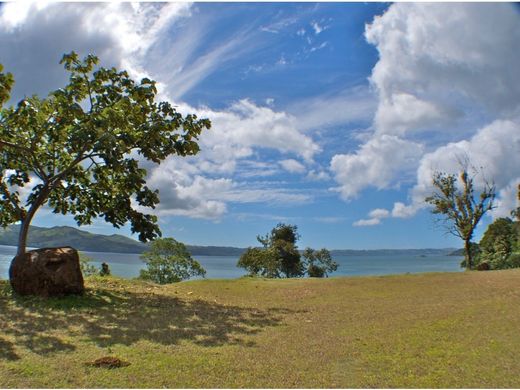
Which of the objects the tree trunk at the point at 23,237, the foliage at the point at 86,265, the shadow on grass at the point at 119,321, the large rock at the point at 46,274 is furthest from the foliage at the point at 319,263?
the large rock at the point at 46,274

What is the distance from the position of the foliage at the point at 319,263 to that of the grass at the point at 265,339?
35329 mm

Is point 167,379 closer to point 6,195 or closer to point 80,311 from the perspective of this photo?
point 80,311

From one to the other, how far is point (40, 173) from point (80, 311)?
686 cm

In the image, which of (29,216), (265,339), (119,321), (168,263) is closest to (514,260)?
(168,263)

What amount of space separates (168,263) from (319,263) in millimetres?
22941

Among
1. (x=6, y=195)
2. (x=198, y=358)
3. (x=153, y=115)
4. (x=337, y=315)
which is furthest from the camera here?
(x=6, y=195)

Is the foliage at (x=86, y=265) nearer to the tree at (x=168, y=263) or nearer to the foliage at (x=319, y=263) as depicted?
the tree at (x=168, y=263)

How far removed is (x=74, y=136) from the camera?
13094 mm

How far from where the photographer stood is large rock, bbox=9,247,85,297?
13.4 m

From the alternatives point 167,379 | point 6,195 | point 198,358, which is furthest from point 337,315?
point 6,195

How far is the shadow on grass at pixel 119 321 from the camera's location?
342 inches

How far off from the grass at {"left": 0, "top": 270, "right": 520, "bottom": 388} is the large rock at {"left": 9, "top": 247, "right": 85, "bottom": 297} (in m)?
0.47

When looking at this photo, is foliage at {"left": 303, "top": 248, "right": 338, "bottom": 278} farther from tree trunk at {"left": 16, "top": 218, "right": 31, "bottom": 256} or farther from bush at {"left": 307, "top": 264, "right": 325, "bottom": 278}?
tree trunk at {"left": 16, "top": 218, "right": 31, "bottom": 256}

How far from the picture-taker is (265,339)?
8.98 m
